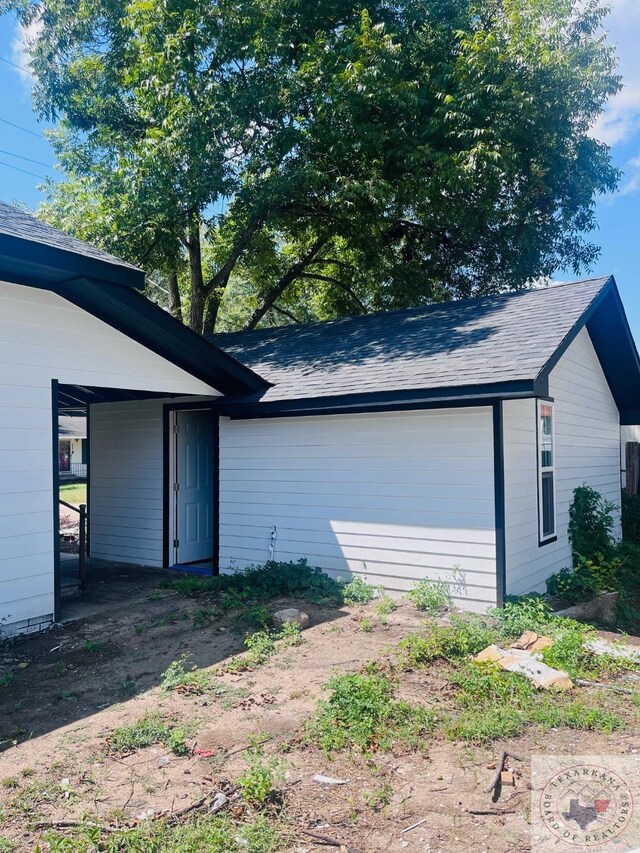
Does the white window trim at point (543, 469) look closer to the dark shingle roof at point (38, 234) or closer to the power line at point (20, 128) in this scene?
the dark shingle roof at point (38, 234)

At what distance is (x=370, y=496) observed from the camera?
7.42 m

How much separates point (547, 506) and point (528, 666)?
3.48 metres

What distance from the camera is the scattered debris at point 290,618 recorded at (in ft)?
20.1

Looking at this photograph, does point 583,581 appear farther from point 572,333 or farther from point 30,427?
point 30,427

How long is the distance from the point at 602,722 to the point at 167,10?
1294 cm

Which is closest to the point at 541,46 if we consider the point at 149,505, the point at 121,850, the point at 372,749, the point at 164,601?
the point at 149,505

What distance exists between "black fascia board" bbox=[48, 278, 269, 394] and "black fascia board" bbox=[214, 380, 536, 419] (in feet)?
1.01

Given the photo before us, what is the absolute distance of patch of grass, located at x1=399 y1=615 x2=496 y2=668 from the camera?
16.9 feet

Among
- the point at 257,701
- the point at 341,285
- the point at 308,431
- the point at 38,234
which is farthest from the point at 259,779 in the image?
the point at 341,285

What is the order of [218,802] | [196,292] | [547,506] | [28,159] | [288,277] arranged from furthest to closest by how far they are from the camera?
[288,277] < [28,159] < [196,292] < [547,506] < [218,802]

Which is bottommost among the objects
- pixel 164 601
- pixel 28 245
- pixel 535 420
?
pixel 164 601

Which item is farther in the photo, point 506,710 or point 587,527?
point 587,527

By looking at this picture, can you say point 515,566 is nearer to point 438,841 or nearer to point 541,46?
point 438,841

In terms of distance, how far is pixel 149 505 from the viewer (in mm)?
9719
